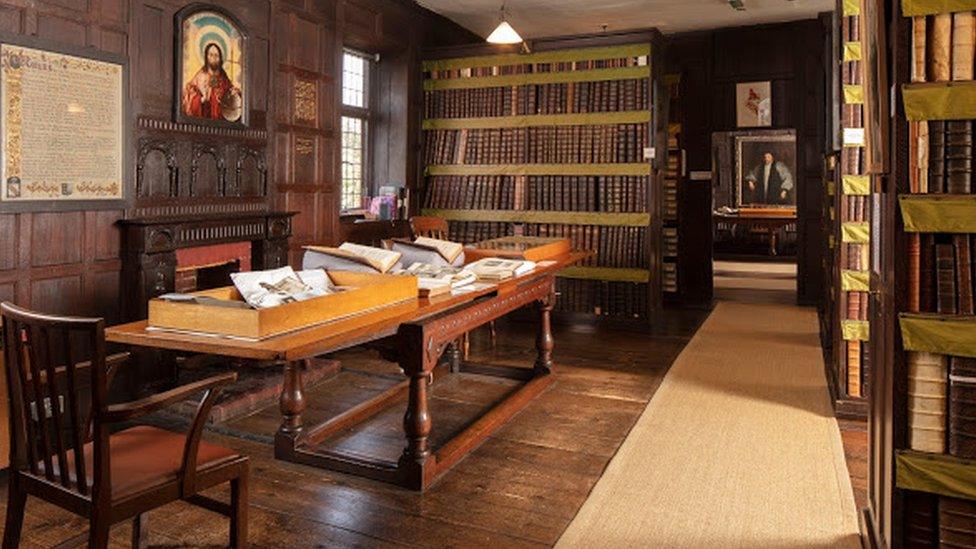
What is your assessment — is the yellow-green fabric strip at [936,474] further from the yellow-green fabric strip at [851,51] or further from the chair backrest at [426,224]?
the chair backrest at [426,224]

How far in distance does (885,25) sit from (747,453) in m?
2.13

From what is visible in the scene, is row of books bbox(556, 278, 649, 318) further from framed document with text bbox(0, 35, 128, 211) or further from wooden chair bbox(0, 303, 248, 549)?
wooden chair bbox(0, 303, 248, 549)

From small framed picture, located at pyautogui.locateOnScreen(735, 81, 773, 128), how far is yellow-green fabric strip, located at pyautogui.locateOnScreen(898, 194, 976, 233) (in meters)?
6.68

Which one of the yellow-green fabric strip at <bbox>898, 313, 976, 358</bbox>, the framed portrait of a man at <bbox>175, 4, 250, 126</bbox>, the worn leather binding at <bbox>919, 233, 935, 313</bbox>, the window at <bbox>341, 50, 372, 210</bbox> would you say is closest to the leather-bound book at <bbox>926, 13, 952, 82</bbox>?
the worn leather binding at <bbox>919, 233, 935, 313</bbox>

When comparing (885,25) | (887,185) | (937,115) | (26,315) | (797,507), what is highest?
(885,25)

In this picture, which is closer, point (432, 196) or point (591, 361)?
point (591, 361)

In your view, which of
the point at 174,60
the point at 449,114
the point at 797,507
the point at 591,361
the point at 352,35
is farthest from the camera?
the point at 449,114

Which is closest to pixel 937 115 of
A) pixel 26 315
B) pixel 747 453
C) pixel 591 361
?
pixel 747 453

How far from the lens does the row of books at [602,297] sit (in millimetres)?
6945

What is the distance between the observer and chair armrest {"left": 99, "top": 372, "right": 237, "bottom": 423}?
77.0 inches

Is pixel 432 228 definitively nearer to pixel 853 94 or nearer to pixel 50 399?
pixel 853 94

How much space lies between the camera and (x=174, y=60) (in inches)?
181

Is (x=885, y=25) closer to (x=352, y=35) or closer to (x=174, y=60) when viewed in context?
(x=174, y=60)

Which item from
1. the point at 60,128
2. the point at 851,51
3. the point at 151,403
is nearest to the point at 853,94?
the point at 851,51
